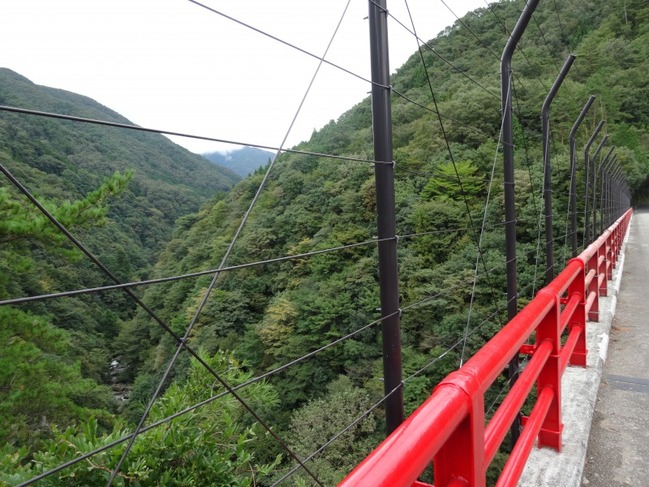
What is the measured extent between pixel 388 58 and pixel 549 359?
1143 millimetres

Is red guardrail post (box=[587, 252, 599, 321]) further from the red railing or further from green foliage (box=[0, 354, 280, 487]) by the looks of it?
green foliage (box=[0, 354, 280, 487])

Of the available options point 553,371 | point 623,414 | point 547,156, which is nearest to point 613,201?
point 547,156

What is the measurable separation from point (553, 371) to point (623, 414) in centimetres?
78

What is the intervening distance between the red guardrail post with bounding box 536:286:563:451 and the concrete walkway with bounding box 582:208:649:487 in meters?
0.17

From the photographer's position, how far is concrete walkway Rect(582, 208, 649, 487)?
141 cm

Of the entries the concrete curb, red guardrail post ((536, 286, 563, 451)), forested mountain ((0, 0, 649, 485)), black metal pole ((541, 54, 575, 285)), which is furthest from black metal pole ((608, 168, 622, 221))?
red guardrail post ((536, 286, 563, 451))

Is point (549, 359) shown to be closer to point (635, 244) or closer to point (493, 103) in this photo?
point (635, 244)

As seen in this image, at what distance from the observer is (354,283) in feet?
45.3

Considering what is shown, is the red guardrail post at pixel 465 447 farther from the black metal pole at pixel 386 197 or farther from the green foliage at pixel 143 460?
the green foliage at pixel 143 460

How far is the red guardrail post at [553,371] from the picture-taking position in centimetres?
136

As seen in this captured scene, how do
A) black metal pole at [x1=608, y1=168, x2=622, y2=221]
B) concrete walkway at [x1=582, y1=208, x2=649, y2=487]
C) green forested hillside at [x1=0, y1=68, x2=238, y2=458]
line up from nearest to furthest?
concrete walkway at [x1=582, y1=208, x2=649, y2=487], green forested hillside at [x1=0, y1=68, x2=238, y2=458], black metal pole at [x1=608, y1=168, x2=622, y2=221]

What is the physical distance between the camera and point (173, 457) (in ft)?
8.03

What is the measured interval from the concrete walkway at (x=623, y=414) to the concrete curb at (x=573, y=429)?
6cm

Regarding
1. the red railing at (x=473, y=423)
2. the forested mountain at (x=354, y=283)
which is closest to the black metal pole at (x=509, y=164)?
the forested mountain at (x=354, y=283)
